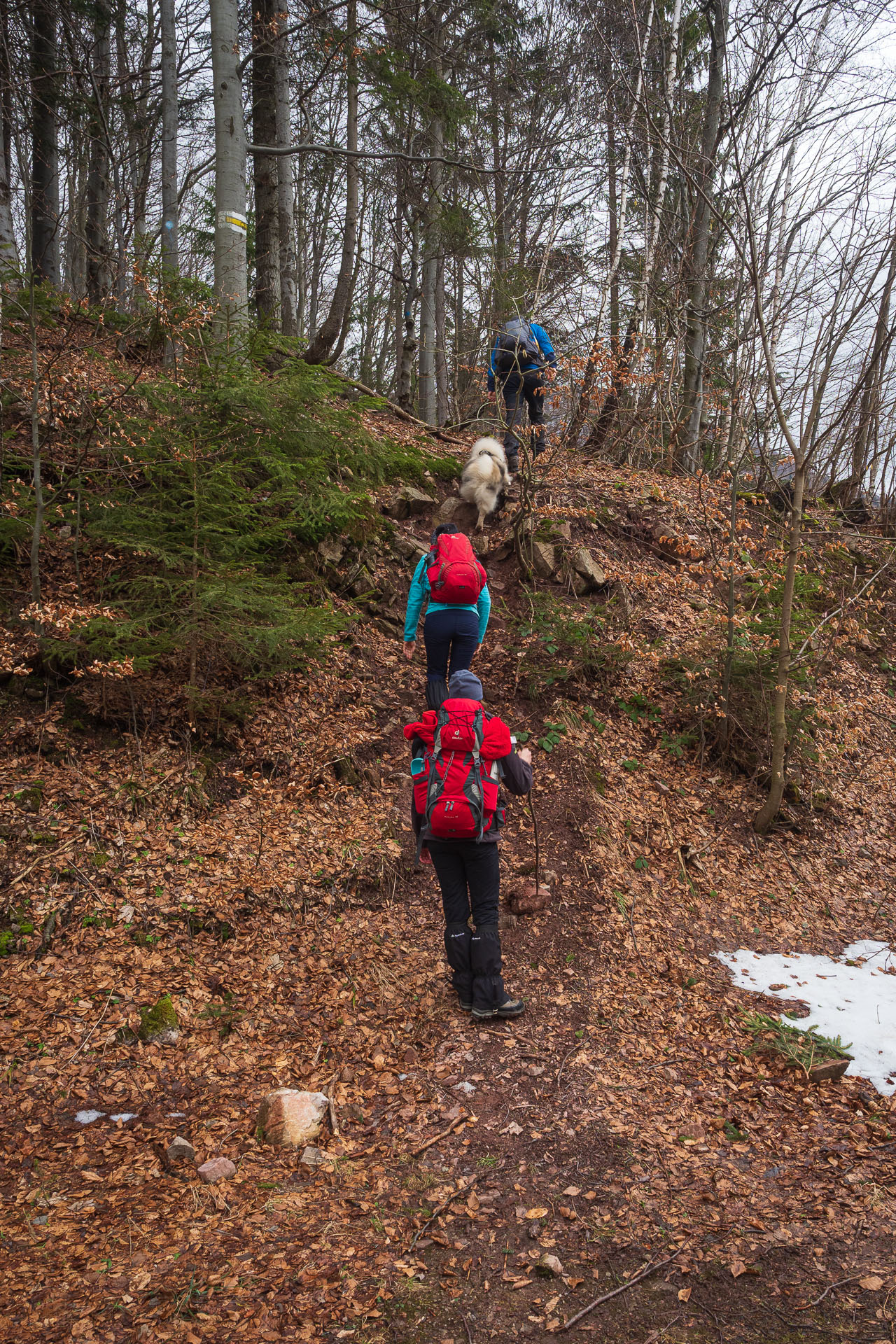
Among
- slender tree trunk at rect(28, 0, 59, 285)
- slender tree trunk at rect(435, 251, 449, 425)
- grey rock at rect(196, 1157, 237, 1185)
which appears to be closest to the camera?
grey rock at rect(196, 1157, 237, 1185)

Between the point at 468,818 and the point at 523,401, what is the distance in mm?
7103

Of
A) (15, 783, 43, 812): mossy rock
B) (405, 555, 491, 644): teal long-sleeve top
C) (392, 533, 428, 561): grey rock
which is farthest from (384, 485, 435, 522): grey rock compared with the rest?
(15, 783, 43, 812): mossy rock

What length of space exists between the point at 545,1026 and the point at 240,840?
2.54 metres

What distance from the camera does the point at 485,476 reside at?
9.34 metres

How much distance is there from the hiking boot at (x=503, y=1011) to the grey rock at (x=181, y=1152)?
1779 millimetres

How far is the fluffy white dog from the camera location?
9.35m

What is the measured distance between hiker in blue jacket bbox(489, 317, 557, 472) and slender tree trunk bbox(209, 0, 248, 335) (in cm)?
321

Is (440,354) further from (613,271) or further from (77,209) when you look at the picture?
(77,209)

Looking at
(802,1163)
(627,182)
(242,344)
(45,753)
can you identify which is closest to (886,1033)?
(802,1163)

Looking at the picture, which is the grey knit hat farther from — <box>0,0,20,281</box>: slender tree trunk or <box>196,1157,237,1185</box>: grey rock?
<box>0,0,20,281</box>: slender tree trunk

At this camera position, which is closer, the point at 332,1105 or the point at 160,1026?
the point at 332,1105

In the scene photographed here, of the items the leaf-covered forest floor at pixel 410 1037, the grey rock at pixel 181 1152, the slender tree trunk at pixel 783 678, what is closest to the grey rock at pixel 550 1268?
the leaf-covered forest floor at pixel 410 1037

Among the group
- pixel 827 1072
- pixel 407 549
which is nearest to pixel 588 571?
pixel 407 549

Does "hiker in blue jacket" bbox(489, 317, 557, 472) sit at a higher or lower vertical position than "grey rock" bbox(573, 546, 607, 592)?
higher
